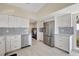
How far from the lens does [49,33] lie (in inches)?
113

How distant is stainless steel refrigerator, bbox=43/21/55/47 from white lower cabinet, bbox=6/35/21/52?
3.24 ft

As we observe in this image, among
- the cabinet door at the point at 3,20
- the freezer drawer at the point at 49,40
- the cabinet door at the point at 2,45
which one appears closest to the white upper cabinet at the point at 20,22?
the cabinet door at the point at 3,20

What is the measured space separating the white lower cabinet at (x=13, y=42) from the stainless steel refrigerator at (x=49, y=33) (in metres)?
0.99

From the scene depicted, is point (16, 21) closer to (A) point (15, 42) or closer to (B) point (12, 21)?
(B) point (12, 21)

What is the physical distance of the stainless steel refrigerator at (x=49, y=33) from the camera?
260 cm

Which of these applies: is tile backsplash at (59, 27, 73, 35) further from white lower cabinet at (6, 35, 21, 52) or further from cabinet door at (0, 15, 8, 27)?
cabinet door at (0, 15, 8, 27)

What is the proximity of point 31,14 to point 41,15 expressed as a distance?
0.34 metres

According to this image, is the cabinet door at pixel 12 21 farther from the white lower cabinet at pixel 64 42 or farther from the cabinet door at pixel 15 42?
the white lower cabinet at pixel 64 42

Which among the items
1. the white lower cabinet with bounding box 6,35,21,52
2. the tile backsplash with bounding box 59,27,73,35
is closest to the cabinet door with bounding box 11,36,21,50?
the white lower cabinet with bounding box 6,35,21,52

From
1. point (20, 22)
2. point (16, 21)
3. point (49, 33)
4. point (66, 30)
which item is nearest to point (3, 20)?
point (16, 21)

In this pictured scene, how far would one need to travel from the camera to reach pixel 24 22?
258 cm

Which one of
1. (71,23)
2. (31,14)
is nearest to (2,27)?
(31,14)

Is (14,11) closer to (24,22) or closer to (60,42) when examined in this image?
(24,22)

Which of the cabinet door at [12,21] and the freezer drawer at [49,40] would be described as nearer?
the cabinet door at [12,21]
